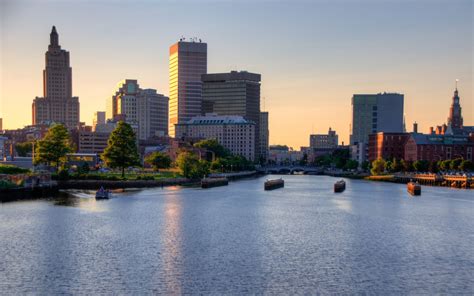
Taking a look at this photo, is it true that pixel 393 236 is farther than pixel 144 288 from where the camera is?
Yes

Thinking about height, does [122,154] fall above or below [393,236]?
above

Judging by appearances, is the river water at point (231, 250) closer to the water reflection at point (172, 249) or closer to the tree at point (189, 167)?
the water reflection at point (172, 249)

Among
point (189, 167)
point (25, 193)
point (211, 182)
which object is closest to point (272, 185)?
point (211, 182)

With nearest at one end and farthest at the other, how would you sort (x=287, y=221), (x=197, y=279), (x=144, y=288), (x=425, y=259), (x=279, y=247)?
(x=144, y=288)
(x=197, y=279)
(x=425, y=259)
(x=279, y=247)
(x=287, y=221)

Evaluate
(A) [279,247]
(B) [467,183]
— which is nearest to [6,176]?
Answer: (A) [279,247]

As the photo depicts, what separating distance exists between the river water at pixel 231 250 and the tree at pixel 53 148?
55.0 metres

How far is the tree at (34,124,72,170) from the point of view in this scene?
533 feet

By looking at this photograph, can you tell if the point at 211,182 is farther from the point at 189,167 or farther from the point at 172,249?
the point at 172,249

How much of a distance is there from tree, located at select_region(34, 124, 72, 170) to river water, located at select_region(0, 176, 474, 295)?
2167 inches

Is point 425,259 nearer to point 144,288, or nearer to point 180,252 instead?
point 180,252

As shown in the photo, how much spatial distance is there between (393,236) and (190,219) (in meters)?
34.3

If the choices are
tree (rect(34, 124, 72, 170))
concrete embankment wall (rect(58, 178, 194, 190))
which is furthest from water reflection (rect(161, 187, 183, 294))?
tree (rect(34, 124, 72, 170))

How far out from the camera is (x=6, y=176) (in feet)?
409

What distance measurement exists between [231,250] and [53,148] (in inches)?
4556
